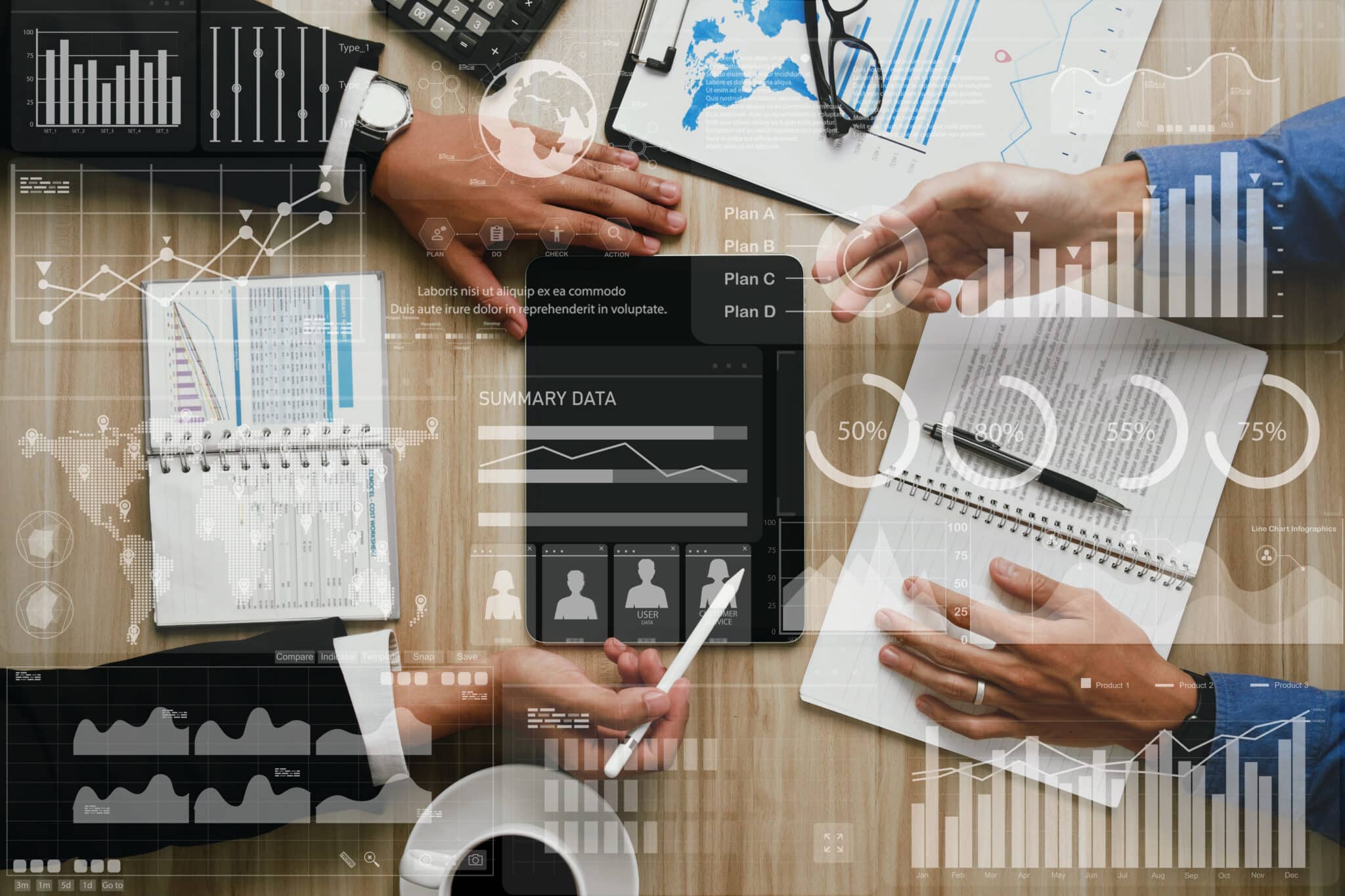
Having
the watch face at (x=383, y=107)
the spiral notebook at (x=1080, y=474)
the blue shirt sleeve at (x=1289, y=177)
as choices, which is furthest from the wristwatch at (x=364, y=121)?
the blue shirt sleeve at (x=1289, y=177)

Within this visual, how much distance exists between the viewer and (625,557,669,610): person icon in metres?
0.78

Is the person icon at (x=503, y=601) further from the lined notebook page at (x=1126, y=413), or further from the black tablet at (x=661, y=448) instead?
the lined notebook page at (x=1126, y=413)

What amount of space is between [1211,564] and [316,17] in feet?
3.23

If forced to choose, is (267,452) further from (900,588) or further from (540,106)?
(900,588)

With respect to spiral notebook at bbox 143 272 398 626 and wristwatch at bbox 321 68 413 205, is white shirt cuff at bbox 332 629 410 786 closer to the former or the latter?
spiral notebook at bbox 143 272 398 626

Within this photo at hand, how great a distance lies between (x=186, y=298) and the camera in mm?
794

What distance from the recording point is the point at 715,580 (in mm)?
780

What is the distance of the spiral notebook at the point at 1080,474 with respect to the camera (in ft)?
2.57

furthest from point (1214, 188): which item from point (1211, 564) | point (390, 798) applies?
point (390, 798)

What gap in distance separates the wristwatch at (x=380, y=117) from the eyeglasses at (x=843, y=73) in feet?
1.25

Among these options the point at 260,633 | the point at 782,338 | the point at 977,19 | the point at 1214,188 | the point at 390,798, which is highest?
the point at 977,19

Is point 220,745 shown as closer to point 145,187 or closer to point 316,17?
point 145,187

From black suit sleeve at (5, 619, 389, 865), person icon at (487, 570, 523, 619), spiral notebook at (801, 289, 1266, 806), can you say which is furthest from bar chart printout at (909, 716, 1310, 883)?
black suit sleeve at (5, 619, 389, 865)
